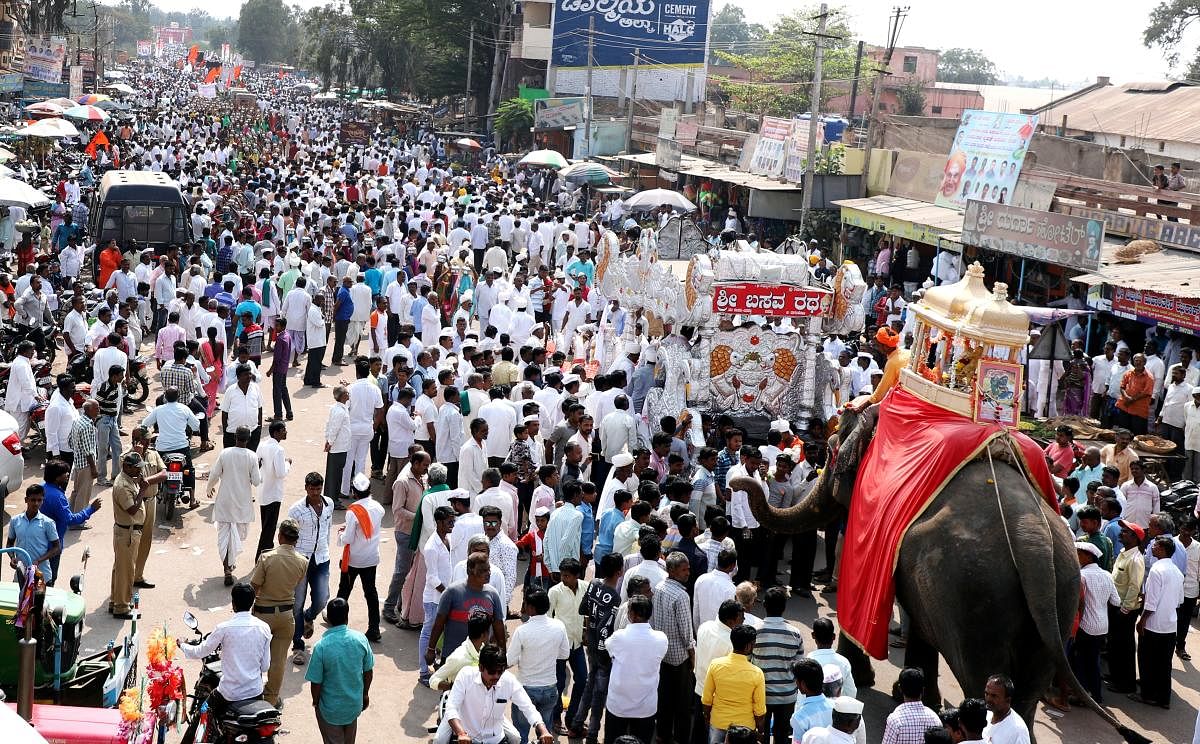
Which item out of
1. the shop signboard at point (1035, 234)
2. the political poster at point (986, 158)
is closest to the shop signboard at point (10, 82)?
the political poster at point (986, 158)

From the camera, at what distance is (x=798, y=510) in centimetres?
991

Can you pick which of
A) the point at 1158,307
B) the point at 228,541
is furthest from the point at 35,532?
the point at 1158,307

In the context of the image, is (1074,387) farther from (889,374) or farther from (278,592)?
(278,592)

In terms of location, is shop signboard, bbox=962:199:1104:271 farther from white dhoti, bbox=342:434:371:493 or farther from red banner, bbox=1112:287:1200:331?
white dhoti, bbox=342:434:371:493

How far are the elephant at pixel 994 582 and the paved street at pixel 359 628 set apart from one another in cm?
30

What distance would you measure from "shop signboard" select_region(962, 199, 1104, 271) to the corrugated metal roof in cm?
1141

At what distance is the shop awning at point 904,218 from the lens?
2039cm

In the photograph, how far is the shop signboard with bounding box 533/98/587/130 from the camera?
4247cm

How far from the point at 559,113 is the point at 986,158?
23.5m

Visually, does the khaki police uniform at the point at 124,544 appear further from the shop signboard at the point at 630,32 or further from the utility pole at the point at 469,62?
the utility pole at the point at 469,62

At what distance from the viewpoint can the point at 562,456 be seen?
12094 millimetres

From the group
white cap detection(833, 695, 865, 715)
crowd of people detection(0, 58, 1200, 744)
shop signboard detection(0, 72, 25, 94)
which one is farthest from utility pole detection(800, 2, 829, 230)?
shop signboard detection(0, 72, 25, 94)

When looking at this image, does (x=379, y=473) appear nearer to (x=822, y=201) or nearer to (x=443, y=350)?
(x=443, y=350)

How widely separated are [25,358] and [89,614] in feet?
12.7
